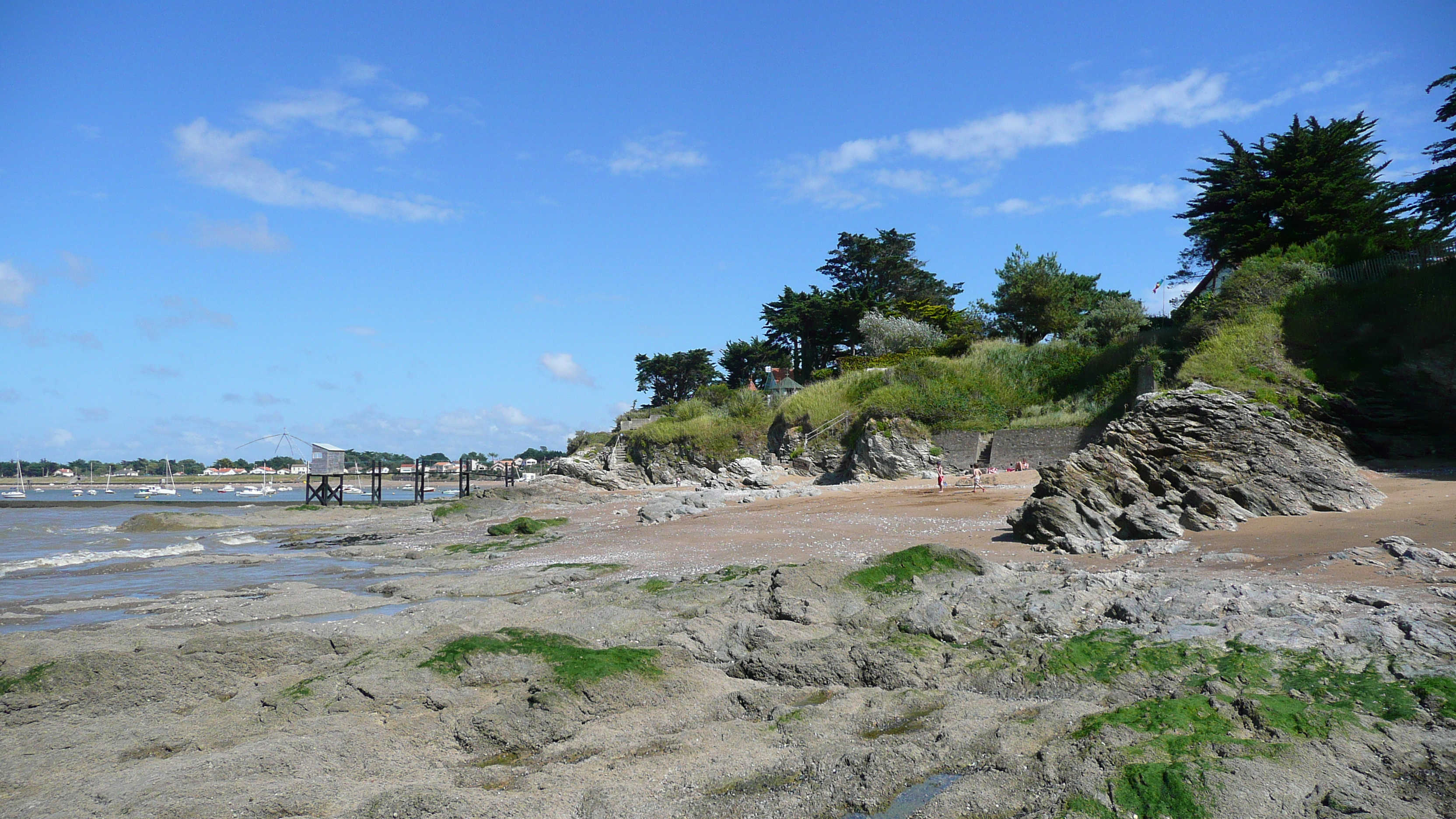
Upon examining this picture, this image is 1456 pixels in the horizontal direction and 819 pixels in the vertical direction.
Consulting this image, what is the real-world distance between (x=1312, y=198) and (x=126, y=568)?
33.1 metres

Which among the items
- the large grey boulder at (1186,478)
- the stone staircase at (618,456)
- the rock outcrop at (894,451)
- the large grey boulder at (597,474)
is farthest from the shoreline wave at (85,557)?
the large grey boulder at (1186,478)

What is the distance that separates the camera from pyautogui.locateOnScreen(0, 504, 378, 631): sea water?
12.1 m

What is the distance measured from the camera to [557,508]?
27641 millimetres

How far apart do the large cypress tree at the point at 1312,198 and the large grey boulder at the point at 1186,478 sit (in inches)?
498

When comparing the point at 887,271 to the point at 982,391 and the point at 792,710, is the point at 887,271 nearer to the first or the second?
the point at 982,391

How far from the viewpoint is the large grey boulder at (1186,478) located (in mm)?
10898

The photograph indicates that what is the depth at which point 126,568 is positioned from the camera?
16.4 metres

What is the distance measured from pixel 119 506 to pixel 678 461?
129 feet

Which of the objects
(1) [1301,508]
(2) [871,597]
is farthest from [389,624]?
(1) [1301,508]

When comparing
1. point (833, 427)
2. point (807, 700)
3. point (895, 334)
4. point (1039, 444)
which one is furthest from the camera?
point (895, 334)

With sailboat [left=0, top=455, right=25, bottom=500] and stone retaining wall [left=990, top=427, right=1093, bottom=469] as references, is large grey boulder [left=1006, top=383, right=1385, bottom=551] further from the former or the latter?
sailboat [left=0, top=455, right=25, bottom=500]

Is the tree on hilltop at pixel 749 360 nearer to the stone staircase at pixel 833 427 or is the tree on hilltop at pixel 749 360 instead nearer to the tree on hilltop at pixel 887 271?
the tree on hilltop at pixel 887 271

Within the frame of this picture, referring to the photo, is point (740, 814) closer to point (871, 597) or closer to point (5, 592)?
point (871, 597)

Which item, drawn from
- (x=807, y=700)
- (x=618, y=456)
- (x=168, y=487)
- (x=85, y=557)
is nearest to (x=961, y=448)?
(x=807, y=700)
